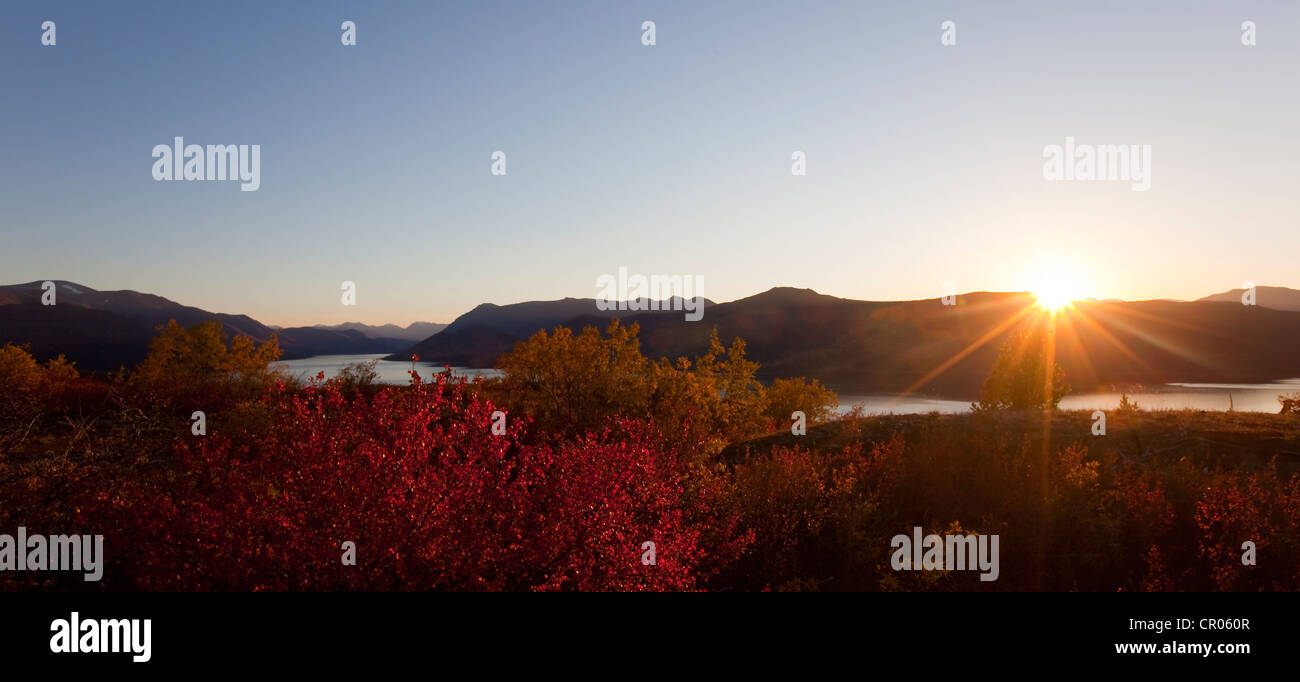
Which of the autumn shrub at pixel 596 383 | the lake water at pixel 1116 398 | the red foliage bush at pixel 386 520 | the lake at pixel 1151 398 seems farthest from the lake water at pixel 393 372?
the lake at pixel 1151 398

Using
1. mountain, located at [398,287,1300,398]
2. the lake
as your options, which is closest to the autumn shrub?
the lake

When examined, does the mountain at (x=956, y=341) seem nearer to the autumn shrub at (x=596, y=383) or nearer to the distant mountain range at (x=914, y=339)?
the distant mountain range at (x=914, y=339)

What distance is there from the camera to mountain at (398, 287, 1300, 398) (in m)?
117

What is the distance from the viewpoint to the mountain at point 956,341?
11731cm

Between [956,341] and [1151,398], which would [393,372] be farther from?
[956,341]

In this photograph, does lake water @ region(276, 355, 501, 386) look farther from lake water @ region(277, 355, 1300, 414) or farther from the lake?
the lake

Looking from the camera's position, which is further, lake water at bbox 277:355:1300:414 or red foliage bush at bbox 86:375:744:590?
lake water at bbox 277:355:1300:414

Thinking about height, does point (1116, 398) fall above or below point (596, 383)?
below

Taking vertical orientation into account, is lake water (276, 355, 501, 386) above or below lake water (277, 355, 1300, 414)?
above

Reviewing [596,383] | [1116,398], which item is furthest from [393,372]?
[1116,398]

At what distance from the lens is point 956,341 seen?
139000mm

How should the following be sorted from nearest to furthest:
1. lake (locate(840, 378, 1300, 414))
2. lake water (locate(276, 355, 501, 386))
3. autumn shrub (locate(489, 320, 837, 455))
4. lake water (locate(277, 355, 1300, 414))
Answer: lake water (locate(276, 355, 501, 386)) < autumn shrub (locate(489, 320, 837, 455)) < lake water (locate(277, 355, 1300, 414)) < lake (locate(840, 378, 1300, 414))

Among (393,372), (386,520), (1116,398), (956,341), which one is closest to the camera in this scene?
(386,520)
